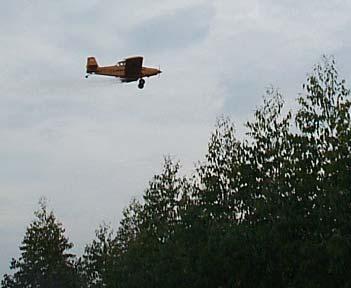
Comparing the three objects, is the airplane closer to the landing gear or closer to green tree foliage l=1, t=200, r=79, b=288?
the landing gear

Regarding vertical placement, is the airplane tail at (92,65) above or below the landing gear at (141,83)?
above

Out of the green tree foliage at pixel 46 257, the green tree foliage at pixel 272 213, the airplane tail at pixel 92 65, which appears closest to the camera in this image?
the green tree foliage at pixel 272 213

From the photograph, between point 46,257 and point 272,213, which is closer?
point 272,213

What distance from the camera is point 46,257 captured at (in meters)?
51.5

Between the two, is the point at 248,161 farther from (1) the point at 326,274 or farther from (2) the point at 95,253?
(2) the point at 95,253

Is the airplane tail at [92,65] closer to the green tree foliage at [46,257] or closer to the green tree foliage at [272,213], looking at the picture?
the green tree foliage at [272,213]

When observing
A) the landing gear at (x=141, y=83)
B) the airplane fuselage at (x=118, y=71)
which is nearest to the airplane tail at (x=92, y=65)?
the airplane fuselage at (x=118, y=71)

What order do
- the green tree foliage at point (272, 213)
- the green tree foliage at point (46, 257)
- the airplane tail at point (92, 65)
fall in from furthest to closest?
the green tree foliage at point (46, 257), the airplane tail at point (92, 65), the green tree foliage at point (272, 213)

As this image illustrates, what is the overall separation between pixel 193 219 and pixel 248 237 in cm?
451

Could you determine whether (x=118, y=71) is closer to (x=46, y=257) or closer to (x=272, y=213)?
(x=272, y=213)

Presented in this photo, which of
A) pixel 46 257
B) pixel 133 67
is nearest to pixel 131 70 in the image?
pixel 133 67

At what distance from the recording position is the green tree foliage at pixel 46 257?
50594mm

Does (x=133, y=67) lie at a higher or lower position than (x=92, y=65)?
lower

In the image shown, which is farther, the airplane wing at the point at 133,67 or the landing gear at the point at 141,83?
the airplane wing at the point at 133,67
